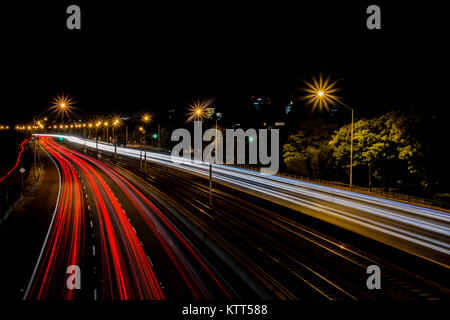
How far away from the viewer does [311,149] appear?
39531 mm

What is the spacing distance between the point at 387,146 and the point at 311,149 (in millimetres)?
11312

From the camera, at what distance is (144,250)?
54.1 feet

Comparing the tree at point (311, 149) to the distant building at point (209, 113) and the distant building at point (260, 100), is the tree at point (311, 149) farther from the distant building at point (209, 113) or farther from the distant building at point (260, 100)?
the distant building at point (260, 100)

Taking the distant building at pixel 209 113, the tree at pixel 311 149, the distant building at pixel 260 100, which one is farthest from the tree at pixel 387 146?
the distant building at pixel 260 100

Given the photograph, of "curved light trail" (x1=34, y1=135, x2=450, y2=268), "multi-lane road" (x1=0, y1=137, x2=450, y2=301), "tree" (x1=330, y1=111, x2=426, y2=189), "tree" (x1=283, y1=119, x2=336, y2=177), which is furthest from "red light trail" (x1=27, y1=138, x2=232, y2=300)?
"tree" (x1=283, y1=119, x2=336, y2=177)

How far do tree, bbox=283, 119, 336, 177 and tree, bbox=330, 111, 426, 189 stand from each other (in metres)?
2.98

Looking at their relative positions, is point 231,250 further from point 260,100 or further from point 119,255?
point 260,100

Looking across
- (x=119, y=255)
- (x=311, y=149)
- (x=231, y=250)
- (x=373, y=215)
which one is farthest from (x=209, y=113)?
(x=231, y=250)

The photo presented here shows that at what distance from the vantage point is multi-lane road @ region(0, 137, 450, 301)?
39.8 feet

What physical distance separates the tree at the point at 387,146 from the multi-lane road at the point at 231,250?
611 cm

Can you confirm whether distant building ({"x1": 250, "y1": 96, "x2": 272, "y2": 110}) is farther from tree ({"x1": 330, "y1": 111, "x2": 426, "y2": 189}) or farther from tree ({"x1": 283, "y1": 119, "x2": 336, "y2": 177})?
tree ({"x1": 330, "y1": 111, "x2": 426, "y2": 189})

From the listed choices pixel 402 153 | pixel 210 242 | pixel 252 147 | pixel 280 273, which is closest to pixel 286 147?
pixel 252 147

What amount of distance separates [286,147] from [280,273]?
31.0 meters

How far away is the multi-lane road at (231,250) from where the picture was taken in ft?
39.8
